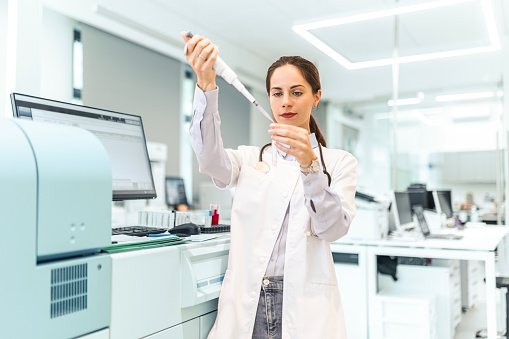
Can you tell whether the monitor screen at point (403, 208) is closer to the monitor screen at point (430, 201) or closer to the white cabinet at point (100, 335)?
the monitor screen at point (430, 201)

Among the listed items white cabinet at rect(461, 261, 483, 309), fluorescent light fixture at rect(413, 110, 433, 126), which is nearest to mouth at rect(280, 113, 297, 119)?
white cabinet at rect(461, 261, 483, 309)

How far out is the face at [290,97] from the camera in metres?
1.24

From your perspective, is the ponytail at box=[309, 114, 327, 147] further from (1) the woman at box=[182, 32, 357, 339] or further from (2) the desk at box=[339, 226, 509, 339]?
(2) the desk at box=[339, 226, 509, 339]

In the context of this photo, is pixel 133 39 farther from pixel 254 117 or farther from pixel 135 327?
pixel 135 327

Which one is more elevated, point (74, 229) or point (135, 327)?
point (74, 229)

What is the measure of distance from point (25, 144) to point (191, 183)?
4.97 meters

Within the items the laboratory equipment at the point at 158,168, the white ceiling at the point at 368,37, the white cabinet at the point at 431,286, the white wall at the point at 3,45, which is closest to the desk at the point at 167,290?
the white wall at the point at 3,45

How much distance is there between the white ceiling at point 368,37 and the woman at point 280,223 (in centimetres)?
320

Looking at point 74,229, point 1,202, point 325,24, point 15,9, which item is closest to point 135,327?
point 74,229

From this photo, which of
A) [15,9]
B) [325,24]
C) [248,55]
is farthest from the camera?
[248,55]

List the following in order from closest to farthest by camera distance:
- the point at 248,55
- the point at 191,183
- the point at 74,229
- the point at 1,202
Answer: the point at 1,202, the point at 74,229, the point at 191,183, the point at 248,55

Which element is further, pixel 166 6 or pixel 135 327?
pixel 166 6

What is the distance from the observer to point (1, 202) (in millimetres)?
694

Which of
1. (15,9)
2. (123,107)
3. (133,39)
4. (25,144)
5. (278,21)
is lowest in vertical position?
(25,144)
